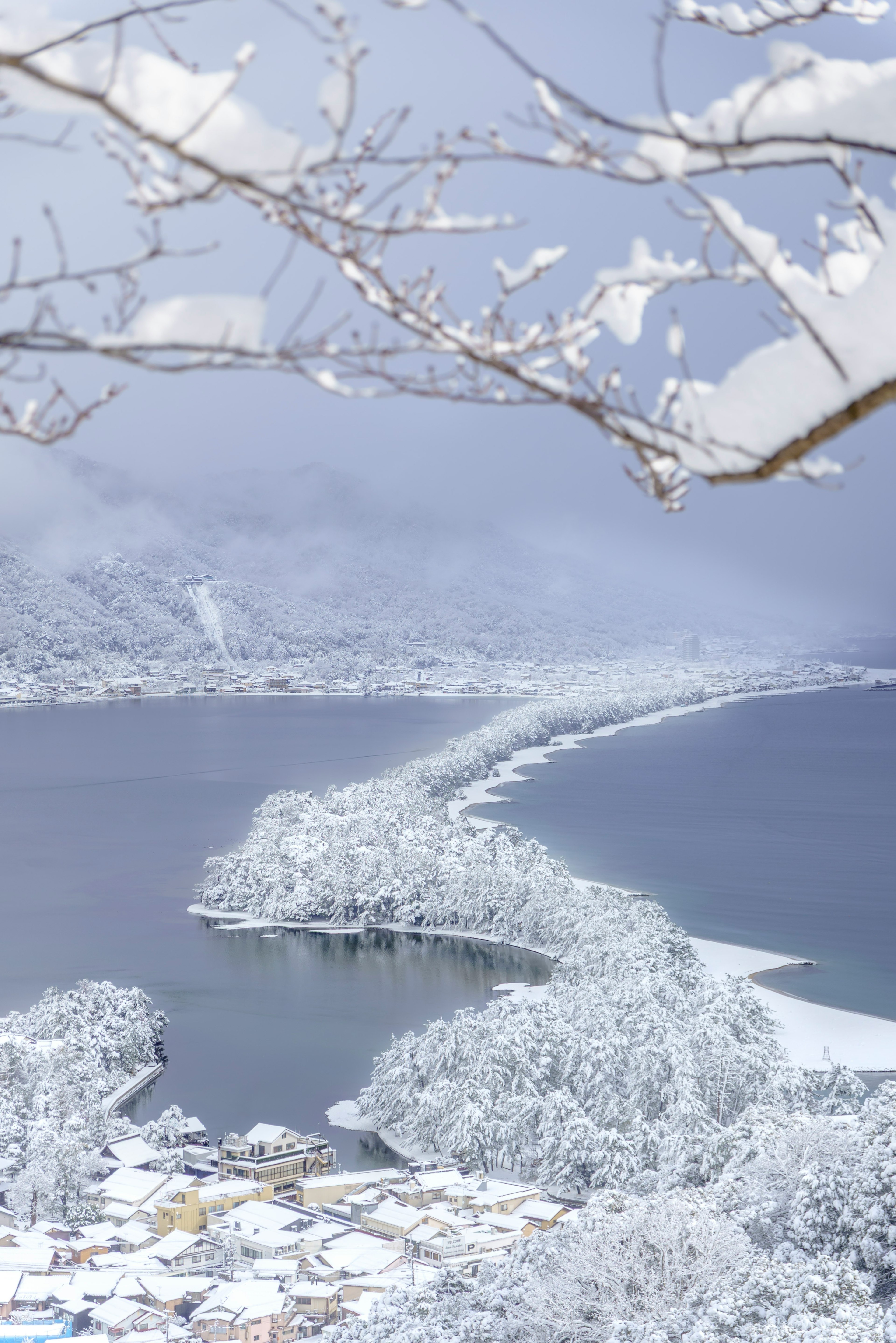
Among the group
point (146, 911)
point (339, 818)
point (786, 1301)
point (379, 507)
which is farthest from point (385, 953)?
point (379, 507)

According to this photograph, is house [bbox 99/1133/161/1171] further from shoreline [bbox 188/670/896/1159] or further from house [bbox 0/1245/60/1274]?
shoreline [bbox 188/670/896/1159]

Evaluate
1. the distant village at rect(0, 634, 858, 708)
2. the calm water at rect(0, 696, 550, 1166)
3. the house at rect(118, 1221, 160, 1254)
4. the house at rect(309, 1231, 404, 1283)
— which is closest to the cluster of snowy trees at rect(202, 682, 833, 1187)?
the calm water at rect(0, 696, 550, 1166)

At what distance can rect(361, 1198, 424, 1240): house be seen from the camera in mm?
8094

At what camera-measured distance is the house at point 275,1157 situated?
9.24 metres

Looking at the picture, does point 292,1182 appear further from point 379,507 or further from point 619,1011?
point 379,507

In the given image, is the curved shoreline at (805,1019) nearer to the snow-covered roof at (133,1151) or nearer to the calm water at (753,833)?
the calm water at (753,833)

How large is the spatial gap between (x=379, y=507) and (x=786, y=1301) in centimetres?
13769

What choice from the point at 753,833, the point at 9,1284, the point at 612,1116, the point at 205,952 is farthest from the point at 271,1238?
the point at 753,833

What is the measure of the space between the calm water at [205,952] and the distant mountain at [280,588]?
42.5 meters

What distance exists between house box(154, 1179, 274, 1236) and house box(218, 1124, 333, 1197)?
0.45 feet

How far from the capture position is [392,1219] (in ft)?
26.9

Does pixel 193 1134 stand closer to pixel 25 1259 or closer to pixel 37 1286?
pixel 25 1259

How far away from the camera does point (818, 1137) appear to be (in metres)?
6.75

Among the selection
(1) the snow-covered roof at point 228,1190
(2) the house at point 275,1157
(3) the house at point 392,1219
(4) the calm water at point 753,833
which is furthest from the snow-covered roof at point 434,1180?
(4) the calm water at point 753,833
